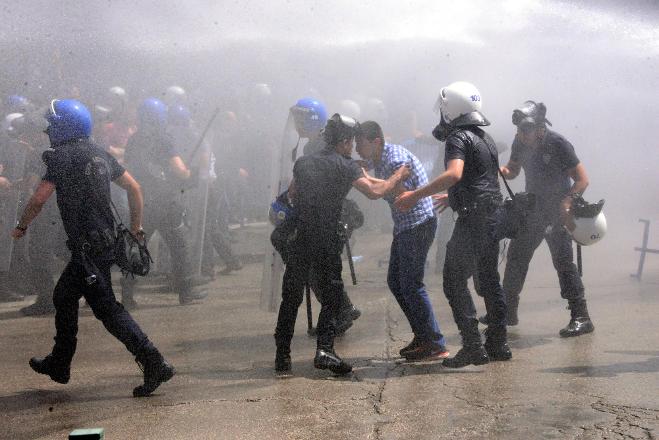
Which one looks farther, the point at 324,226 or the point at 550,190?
the point at 550,190

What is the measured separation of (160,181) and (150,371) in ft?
11.2

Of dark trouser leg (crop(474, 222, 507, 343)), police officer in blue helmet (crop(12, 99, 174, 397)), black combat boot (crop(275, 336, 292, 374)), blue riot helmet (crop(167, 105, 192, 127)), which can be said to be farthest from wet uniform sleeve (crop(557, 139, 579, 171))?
blue riot helmet (crop(167, 105, 192, 127))

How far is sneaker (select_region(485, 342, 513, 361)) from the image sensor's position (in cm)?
581

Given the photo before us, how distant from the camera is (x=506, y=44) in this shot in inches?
516

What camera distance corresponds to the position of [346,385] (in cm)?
527

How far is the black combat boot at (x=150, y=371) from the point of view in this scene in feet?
16.8

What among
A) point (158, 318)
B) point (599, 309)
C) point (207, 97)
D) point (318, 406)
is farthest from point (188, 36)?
point (318, 406)

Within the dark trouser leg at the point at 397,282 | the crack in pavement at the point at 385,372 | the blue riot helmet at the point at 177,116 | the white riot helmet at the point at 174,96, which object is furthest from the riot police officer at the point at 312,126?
the white riot helmet at the point at 174,96

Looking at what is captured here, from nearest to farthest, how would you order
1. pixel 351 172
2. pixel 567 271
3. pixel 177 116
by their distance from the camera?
pixel 351 172
pixel 567 271
pixel 177 116

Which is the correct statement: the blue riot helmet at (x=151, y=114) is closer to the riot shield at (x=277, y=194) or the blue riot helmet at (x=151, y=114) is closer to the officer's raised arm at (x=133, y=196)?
the riot shield at (x=277, y=194)

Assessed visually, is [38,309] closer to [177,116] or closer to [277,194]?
[277,194]

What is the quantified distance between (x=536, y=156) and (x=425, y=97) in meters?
8.01

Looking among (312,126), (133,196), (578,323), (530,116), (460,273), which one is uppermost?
(530,116)

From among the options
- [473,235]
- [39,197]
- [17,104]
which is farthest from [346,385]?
[17,104]
